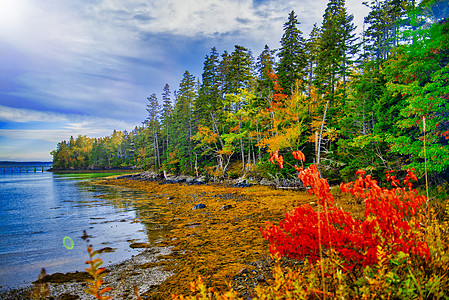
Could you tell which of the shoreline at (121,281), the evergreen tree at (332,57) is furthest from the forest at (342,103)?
the shoreline at (121,281)

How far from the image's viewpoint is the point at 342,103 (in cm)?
1831

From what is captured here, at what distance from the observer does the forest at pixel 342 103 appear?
9695 mm

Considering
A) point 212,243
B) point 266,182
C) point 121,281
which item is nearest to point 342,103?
point 266,182

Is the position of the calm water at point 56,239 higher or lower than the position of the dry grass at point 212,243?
lower

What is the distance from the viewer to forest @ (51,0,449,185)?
9.70m

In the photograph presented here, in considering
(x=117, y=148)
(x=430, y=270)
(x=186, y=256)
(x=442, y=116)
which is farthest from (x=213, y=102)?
(x=117, y=148)

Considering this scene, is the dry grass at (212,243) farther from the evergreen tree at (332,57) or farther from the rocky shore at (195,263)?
the evergreen tree at (332,57)

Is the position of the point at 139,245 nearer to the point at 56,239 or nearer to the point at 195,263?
the point at 195,263

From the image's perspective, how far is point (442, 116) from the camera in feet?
30.1

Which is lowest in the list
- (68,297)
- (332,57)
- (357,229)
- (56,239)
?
(56,239)

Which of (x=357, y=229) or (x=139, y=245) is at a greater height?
(x=357, y=229)

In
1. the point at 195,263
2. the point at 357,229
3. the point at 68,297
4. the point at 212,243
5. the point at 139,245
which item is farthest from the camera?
the point at 139,245

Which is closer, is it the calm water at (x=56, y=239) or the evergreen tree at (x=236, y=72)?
the calm water at (x=56, y=239)

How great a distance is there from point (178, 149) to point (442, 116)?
30902mm
